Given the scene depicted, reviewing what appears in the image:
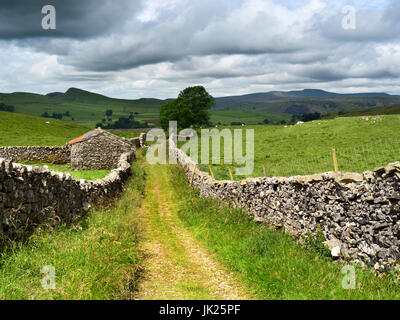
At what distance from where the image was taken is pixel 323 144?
32.0 metres

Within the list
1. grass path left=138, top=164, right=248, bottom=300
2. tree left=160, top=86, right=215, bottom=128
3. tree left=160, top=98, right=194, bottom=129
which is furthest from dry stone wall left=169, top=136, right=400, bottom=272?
tree left=160, top=86, right=215, bottom=128

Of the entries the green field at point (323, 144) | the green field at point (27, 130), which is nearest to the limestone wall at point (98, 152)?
the green field at point (323, 144)

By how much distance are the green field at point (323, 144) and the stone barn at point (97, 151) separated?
1033 centimetres

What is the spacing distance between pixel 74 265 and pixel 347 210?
6.10 m

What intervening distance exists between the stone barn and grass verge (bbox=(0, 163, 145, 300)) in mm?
23806

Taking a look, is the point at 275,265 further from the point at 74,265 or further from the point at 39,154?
the point at 39,154

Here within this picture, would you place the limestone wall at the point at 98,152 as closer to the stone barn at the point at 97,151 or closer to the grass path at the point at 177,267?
the stone barn at the point at 97,151

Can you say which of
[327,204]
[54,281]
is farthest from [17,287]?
[327,204]

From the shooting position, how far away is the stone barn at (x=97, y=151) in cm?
3119

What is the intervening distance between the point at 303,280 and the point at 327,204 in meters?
2.37

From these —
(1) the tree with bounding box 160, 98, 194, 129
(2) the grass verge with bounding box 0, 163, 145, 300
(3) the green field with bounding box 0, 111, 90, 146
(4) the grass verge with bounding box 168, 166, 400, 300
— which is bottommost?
(4) the grass verge with bounding box 168, 166, 400, 300

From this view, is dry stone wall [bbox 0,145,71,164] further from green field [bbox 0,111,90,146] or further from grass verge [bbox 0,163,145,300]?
grass verge [bbox 0,163,145,300]

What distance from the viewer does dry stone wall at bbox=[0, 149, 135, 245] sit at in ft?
21.2

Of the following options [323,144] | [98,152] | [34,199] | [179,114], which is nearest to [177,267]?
[34,199]
